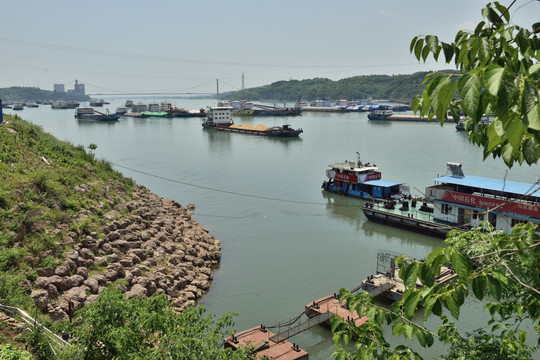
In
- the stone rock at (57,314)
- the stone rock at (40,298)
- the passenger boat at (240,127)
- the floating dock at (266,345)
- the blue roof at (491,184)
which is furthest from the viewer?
the passenger boat at (240,127)

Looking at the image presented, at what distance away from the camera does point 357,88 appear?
488 feet

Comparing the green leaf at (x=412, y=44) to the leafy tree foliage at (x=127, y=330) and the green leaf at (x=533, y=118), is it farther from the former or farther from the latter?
the leafy tree foliage at (x=127, y=330)

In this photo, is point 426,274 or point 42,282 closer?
point 426,274

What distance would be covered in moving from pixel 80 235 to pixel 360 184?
16.8 meters

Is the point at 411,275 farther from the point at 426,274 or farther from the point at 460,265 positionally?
the point at 460,265

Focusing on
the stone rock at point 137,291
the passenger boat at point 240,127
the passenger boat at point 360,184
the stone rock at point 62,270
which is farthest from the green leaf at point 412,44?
the passenger boat at point 240,127

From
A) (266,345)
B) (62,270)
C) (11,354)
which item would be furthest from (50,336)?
(266,345)

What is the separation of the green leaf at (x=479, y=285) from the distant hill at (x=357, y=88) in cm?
12983

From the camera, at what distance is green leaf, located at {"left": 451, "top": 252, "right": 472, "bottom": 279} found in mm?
1851

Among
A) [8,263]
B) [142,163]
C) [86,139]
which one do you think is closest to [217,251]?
[8,263]

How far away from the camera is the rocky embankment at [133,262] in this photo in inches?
397

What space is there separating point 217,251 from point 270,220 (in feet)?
16.4

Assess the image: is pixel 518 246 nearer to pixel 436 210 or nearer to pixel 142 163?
pixel 436 210

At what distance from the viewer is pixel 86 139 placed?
5388 cm
